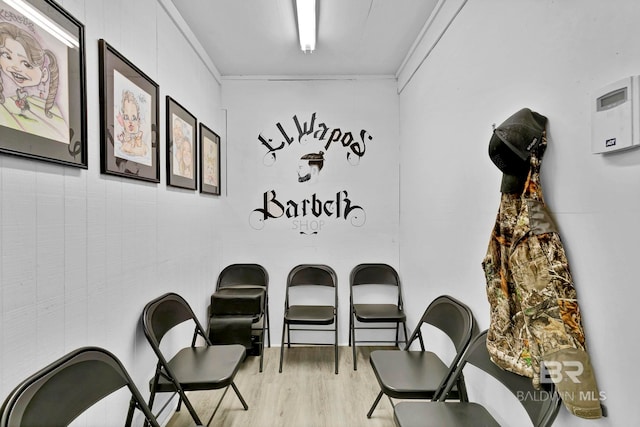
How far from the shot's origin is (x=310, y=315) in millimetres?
2957

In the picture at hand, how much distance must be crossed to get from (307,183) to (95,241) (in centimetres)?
220

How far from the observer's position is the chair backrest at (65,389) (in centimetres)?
98

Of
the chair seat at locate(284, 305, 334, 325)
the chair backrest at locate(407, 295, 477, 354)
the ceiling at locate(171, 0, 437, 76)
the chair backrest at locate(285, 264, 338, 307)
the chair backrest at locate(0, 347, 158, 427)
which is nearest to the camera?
the chair backrest at locate(0, 347, 158, 427)

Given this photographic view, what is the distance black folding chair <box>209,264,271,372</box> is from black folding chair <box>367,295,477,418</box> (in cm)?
116

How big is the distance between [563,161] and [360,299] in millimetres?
2566

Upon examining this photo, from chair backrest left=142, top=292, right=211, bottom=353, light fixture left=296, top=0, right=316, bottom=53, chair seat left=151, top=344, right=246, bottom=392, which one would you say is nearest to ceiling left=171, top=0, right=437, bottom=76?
light fixture left=296, top=0, right=316, bottom=53

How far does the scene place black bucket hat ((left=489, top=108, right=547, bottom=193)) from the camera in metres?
1.19

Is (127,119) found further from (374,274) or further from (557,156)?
(374,274)

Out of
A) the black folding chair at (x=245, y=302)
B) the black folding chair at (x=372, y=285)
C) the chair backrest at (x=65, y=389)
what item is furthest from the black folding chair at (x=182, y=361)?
the black folding chair at (x=372, y=285)

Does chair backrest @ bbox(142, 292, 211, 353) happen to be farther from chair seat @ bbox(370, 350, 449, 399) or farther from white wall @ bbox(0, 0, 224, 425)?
chair seat @ bbox(370, 350, 449, 399)

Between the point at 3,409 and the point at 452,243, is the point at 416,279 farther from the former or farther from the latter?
the point at 3,409

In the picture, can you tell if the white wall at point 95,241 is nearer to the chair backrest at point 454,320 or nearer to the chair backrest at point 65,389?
the chair backrest at point 65,389

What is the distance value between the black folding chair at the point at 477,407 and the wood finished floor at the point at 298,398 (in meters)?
0.76

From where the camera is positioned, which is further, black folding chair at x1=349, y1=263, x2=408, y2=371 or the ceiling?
black folding chair at x1=349, y1=263, x2=408, y2=371
